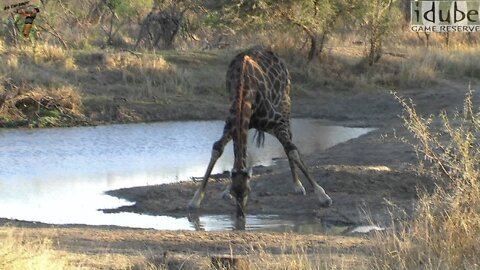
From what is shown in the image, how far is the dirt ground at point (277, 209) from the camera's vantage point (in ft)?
30.9

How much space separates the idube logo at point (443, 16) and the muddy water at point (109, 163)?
45.7ft

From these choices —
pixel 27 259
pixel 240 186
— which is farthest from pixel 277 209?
pixel 27 259

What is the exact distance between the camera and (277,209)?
41.9 feet

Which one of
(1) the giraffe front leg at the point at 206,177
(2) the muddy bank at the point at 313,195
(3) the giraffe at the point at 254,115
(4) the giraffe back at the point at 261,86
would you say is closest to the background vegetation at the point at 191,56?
(2) the muddy bank at the point at 313,195

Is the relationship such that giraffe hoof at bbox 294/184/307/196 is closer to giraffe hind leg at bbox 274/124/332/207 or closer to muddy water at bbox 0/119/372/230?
giraffe hind leg at bbox 274/124/332/207

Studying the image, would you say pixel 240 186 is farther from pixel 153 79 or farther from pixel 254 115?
pixel 153 79

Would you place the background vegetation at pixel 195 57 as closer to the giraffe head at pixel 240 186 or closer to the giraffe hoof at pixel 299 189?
the giraffe hoof at pixel 299 189

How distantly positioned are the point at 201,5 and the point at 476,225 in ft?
77.0

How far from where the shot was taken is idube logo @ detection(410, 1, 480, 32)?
35500 mm

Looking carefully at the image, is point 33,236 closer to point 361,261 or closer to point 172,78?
point 361,261

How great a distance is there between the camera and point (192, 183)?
46.8 ft

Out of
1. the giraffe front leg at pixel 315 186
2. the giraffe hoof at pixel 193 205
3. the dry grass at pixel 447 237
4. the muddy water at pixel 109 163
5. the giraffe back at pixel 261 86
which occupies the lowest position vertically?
the muddy water at pixel 109 163

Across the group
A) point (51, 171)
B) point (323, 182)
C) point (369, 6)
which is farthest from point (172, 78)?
point (323, 182)

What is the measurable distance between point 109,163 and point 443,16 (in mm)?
21719
